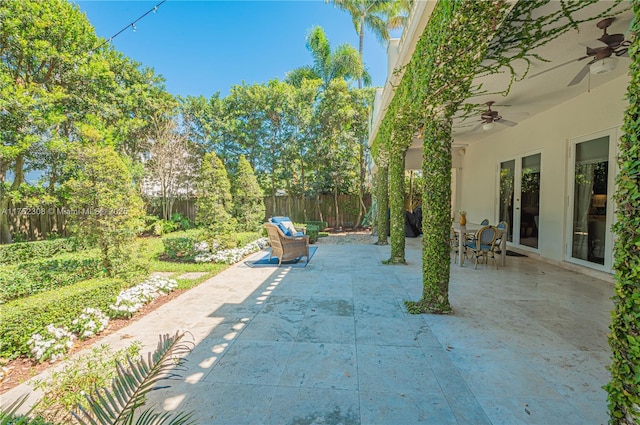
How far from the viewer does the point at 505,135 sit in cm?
728

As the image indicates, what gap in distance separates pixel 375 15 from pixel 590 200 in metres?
12.3

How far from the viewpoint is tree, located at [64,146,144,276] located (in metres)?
3.71

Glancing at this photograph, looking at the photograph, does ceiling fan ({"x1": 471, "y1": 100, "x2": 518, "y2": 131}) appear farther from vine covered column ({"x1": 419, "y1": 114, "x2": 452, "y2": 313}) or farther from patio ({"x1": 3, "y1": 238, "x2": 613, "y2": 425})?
patio ({"x1": 3, "y1": 238, "x2": 613, "y2": 425})

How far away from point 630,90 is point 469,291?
3.35m

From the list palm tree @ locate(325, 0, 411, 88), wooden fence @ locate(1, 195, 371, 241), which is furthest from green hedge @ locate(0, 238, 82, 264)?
palm tree @ locate(325, 0, 411, 88)

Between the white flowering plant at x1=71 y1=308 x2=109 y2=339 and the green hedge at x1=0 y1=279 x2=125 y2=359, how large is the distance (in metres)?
0.06

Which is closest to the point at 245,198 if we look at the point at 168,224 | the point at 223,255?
the point at 223,255

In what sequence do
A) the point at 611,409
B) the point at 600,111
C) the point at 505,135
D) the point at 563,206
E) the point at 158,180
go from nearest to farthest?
1. the point at 611,409
2. the point at 600,111
3. the point at 563,206
4. the point at 505,135
5. the point at 158,180

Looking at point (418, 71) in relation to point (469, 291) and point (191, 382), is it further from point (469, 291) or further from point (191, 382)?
point (191, 382)

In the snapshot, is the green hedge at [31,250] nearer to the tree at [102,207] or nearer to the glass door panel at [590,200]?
the tree at [102,207]

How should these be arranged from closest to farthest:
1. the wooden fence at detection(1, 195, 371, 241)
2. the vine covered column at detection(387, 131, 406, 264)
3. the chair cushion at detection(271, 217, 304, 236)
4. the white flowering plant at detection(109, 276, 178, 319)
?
1. the white flowering plant at detection(109, 276, 178, 319)
2. the vine covered column at detection(387, 131, 406, 264)
3. the chair cushion at detection(271, 217, 304, 236)
4. the wooden fence at detection(1, 195, 371, 241)

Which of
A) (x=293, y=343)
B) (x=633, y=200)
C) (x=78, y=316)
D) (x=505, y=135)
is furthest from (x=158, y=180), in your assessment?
(x=633, y=200)

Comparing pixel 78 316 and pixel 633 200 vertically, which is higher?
pixel 633 200

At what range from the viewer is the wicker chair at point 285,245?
5.53 m
